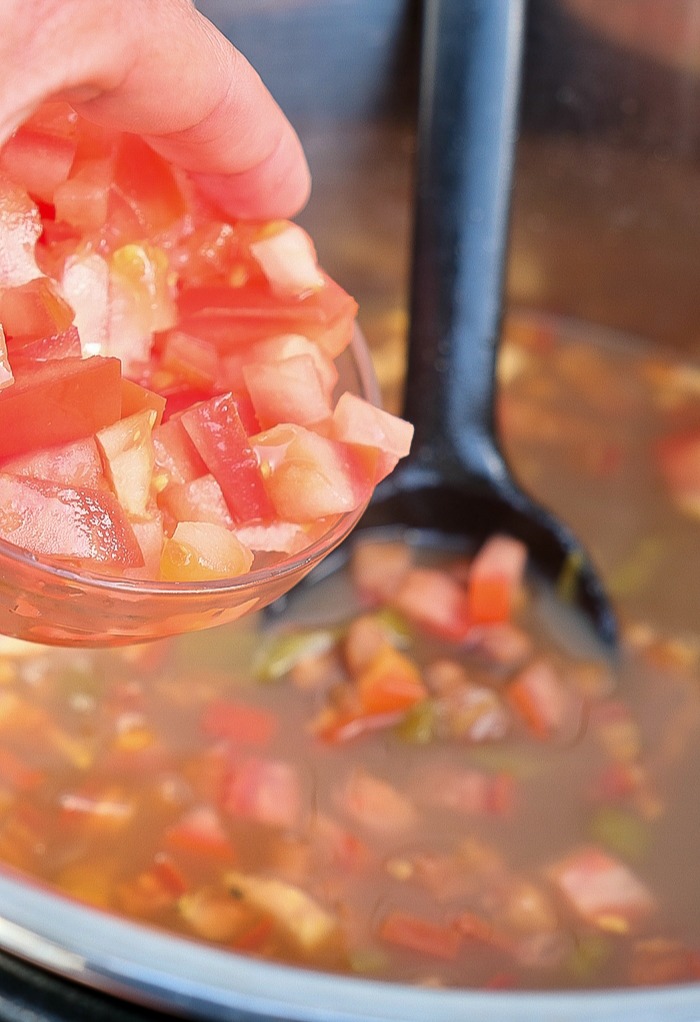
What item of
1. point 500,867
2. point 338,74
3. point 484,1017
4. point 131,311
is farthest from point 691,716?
point 338,74

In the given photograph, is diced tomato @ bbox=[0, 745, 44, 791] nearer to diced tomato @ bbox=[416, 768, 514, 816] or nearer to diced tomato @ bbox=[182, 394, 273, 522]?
diced tomato @ bbox=[416, 768, 514, 816]

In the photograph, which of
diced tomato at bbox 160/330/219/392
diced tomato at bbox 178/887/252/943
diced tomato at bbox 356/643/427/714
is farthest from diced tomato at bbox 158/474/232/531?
diced tomato at bbox 356/643/427/714

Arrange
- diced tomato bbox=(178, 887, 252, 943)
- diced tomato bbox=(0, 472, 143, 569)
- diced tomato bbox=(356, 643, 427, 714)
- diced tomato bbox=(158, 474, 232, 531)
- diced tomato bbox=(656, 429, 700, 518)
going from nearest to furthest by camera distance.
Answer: diced tomato bbox=(0, 472, 143, 569), diced tomato bbox=(158, 474, 232, 531), diced tomato bbox=(178, 887, 252, 943), diced tomato bbox=(356, 643, 427, 714), diced tomato bbox=(656, 429, 700, 518)

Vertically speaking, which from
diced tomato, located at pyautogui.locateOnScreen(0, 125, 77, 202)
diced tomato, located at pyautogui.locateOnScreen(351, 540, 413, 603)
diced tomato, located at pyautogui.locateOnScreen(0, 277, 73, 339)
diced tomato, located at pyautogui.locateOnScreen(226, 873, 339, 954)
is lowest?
diced tomato, located at pyautogui.locateOnScreen(351, 540, 413, 603)

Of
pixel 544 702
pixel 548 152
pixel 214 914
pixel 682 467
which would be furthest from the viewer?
pixel 548 152

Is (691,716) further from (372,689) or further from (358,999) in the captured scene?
(358,999)

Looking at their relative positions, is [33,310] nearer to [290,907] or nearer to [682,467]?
[290,907]

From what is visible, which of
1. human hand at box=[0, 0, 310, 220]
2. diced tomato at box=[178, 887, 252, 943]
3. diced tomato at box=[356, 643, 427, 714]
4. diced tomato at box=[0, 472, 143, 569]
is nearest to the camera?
human hand at box=[0, 0, 310, 220]

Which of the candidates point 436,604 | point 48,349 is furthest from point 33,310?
point 436,604
